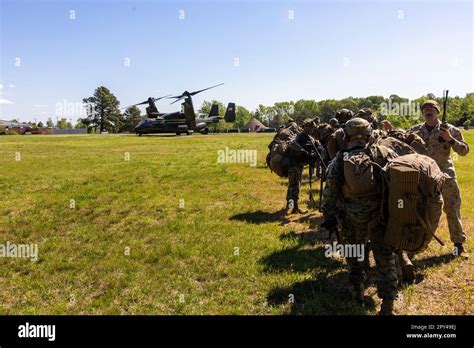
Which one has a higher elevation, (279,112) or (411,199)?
(279,112)

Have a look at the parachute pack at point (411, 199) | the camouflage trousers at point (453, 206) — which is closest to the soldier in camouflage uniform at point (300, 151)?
the camouflage trousers at point (453, 206)

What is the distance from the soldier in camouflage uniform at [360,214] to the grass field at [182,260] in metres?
0.44

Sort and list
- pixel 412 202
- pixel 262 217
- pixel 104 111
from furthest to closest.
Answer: pixel 104 111 < pixel 262 217 < pixel 412 202

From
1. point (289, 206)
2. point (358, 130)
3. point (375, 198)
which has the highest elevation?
point (358, 130)

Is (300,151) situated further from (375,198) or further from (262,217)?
(375,198)

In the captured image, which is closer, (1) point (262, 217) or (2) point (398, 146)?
(2) point (398, 146)

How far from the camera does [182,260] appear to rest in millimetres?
6730

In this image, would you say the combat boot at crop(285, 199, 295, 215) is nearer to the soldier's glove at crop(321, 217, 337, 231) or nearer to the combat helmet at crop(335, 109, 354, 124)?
the combat helmet at crop(335, 109, 354, 124)

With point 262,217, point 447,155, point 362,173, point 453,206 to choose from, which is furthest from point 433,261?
point 262,217

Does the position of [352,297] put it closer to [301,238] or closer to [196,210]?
[301,238]

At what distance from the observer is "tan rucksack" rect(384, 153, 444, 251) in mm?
4152

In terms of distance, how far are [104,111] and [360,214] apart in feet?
362

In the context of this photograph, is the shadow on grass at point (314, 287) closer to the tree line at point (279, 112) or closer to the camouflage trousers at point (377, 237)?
the camouflage trousers at point (377, 237)

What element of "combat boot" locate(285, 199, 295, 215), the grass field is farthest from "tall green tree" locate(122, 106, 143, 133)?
"combat boot" locate(285, 199, 295, 215)
